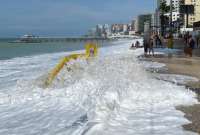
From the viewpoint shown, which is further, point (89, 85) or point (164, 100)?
point (89, 85)

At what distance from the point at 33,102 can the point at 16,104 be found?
381 mm

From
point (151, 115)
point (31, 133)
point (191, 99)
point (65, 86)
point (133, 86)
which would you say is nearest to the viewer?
point (31, 133)

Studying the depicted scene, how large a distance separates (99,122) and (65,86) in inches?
192

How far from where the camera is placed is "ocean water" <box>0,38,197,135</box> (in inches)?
290

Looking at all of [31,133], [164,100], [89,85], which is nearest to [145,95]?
[164,100]

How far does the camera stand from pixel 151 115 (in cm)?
829

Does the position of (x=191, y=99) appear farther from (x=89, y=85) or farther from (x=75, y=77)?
(x=75, y=77)

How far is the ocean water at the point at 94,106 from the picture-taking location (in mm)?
7358

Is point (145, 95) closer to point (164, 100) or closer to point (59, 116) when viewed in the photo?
point (164, 100)

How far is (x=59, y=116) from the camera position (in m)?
8.56

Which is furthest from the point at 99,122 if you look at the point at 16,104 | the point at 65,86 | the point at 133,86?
the point at 65,86

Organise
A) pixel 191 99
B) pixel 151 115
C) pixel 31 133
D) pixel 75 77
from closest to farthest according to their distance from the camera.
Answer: pixel 31 133, pixel 151 115, pixel 191 99, pixel 75 77

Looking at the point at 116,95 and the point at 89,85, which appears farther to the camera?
the point at 89,85

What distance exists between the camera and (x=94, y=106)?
897cm
